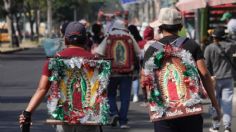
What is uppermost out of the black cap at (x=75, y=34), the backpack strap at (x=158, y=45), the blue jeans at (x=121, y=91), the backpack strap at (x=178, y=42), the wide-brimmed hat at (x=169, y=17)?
the wide-brimmed hat at (x=169, y=17)

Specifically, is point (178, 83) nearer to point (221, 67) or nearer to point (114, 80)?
point (221, 67)

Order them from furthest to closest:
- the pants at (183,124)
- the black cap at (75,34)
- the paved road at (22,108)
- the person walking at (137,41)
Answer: the person walking at (137,41), the paved road at (22,108), the black cap at (75,34), the pants at (183,124)

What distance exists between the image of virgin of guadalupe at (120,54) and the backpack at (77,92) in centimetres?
604

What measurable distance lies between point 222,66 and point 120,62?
1878 millimetres

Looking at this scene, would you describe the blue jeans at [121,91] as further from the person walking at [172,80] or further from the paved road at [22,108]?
the person walking at [172,80]

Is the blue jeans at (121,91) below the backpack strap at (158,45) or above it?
below

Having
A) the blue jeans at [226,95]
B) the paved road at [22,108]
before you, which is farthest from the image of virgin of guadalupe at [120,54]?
the blue jeans at [226,95]

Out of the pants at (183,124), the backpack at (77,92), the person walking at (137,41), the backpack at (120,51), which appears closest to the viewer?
the pants at (183,124)

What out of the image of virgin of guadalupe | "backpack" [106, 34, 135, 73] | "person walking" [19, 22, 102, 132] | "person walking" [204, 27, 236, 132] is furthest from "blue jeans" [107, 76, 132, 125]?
"person walking" [19, 22, 102, 132]

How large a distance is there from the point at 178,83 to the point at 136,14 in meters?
121

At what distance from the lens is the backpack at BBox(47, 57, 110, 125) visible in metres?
7.10

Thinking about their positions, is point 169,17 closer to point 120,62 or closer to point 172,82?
point 172,82

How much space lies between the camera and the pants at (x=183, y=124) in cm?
699

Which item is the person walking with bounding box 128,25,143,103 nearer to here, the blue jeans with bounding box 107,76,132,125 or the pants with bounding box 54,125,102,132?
the blue jeans with bounding box 107,76,132,125
